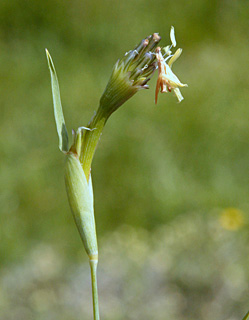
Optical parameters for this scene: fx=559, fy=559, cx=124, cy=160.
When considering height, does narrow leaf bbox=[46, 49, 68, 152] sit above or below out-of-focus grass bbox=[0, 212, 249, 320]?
above

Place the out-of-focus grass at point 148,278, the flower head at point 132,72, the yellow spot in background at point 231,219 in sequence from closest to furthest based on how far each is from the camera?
the flower head at point 132,72 < the out-of-focus grass at point 148,278 < the yellow spot in background at point 231,219

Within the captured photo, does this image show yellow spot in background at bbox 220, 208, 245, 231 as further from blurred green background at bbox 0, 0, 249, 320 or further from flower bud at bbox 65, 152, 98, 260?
flower bud at bbox 65, 152, 98, 260

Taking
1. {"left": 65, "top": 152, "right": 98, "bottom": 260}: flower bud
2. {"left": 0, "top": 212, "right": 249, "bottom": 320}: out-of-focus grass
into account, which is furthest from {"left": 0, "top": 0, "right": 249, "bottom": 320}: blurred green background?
{"left": 65, "top": 152, "right": 98, "bottom": 260}: flower bud

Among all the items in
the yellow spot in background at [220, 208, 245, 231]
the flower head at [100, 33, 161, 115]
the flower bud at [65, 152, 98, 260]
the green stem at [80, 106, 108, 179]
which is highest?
the flower head at [100, 33, 161, 115]

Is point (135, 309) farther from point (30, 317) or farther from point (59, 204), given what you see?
point (59, 204)

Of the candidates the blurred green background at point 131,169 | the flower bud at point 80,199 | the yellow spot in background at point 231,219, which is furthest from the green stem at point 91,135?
the yellow spot in background at point 231,219

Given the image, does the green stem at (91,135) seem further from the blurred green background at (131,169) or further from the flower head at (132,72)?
the blurred green background at (131,169)
